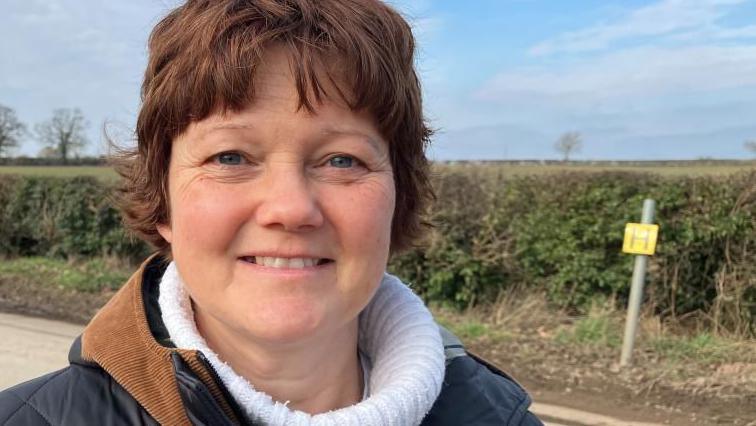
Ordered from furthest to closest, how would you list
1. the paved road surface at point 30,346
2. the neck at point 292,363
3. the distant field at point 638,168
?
the distant field at point 638,168 → the paved road surface at point 30,346 → the neck at point 292,363

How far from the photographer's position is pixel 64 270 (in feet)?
33.5

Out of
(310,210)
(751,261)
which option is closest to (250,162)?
(310,210)

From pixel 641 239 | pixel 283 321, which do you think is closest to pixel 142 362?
pixel 283 321

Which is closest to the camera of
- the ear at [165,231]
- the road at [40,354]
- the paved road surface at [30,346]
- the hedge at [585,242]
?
the ear at [165,231]

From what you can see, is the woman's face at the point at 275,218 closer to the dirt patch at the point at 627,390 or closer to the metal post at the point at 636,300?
the dirt patch at the point at 627,390

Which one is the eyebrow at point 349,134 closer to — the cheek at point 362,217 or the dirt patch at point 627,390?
the cheek at point 362,217

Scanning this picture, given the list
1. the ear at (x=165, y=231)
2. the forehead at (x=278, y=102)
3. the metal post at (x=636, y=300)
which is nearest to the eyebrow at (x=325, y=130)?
the forehead at (x=278, y=102)

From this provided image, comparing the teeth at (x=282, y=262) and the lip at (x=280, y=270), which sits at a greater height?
the teeth at (x=282, y=262)

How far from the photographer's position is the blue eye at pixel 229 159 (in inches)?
51.2

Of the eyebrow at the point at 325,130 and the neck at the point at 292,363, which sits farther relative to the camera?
the neck at the point at 292,363

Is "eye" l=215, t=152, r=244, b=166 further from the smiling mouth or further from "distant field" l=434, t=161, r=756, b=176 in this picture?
"distant field" l=434, t=161, r=756, b=176

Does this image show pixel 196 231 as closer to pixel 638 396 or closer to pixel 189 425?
pixel 189 425

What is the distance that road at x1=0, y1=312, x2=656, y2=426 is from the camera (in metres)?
4.85

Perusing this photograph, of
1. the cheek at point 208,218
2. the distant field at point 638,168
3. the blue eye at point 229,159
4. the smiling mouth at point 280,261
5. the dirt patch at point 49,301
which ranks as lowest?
the dirt patch at point 49,301
